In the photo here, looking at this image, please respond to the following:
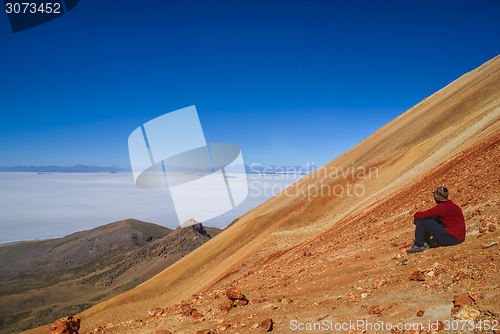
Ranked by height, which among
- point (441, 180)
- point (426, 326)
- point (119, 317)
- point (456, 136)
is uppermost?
point (456, 136)

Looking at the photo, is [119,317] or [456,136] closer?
[119,317]

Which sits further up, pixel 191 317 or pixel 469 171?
pixel 469 171

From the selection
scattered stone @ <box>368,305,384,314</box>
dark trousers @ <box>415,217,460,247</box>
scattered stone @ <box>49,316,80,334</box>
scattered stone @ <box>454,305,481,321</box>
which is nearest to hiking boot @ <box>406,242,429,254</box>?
dark trousers @ <box>415,217,460,247</box>

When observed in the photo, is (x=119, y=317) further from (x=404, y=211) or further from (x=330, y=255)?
(x=404, y=211)

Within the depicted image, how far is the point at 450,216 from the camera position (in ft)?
18.9

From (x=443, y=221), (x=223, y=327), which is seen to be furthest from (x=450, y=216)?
(x=223, y=327)

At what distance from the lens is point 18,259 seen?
8775 cm

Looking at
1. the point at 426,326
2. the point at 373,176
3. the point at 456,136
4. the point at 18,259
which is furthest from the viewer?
the point at 18,259

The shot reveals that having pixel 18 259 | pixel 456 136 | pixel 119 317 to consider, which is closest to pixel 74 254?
pixel 18 259

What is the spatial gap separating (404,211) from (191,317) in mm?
8541

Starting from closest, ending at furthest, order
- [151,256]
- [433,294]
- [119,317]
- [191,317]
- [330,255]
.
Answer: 1. [433,294]
2. [191,317]
3. [330,255]
4. [119,317]
5. [151,256]

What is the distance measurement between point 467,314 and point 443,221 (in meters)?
2.46

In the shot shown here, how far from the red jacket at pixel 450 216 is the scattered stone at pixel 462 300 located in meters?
1.94

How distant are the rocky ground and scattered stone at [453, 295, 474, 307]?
0.06 ft
